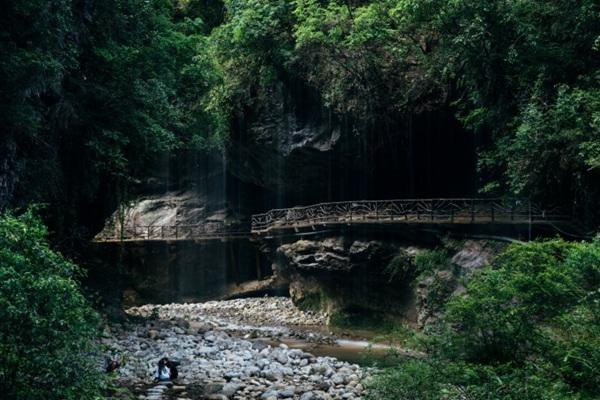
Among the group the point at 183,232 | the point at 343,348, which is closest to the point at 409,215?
the point at 343,348

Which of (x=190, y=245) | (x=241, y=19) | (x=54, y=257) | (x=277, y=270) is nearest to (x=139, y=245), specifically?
(x=190, y=245)

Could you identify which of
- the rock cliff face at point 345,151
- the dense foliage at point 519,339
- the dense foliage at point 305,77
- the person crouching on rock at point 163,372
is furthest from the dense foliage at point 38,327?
the rock cliff face at point 345,151

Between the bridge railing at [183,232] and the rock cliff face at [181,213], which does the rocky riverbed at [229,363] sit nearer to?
the bridge railing at [183,232]

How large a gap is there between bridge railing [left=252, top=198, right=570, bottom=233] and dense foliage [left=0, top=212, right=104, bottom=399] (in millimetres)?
12439

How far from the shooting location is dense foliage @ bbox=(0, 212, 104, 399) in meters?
6.59

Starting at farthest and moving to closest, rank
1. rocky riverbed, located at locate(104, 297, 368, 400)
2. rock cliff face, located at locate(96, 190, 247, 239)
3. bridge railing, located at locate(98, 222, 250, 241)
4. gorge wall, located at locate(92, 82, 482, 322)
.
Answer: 1. rock cliff face, located at locate(96, 190, 247, 239)
2. bridge railing, located at locate(98, 222, 250, 241)
3. gorge wall, located at locate(92, 82, 482, 322)
4. rocky riverbed, located at locate(104, 297, 368, 400)

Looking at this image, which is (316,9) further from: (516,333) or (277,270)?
(516,333)

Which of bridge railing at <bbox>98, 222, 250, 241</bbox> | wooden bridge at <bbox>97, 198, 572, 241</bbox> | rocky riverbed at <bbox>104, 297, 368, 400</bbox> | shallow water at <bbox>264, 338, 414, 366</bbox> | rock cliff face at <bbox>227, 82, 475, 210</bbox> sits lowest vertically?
shallow water at <bbox>264, 338, 414, 366</bbox>

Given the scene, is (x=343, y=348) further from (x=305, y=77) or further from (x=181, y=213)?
(x=181, y=213)

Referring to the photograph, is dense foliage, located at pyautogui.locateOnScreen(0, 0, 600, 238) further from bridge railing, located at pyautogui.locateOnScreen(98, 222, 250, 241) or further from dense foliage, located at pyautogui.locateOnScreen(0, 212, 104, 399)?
bridge railing, located at pyautogui.locateOnScreen(98, 222, 250, 241)

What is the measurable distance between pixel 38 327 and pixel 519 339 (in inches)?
242

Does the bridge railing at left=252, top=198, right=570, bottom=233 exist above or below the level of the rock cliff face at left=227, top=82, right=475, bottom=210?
below

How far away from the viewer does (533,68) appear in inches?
591

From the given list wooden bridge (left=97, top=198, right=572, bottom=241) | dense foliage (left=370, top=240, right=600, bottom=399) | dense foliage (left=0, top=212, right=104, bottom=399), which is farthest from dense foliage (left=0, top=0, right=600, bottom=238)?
dense foliage (left=0, top=212, right=104, bottom=399)
